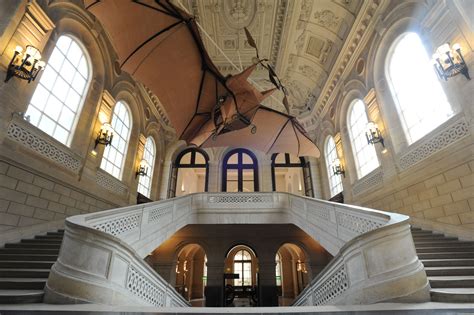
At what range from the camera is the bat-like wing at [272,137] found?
14.7ft

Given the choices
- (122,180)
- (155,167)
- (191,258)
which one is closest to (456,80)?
(122,180)

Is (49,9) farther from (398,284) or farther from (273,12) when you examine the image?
(398,284)

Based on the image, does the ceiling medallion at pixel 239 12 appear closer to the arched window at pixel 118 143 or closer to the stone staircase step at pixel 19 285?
the arched window at pixel 118 143

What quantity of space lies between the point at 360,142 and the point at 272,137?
139 inches

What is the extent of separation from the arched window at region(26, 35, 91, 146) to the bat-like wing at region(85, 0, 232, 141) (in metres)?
2.50

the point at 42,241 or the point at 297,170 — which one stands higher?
the point at 297,170

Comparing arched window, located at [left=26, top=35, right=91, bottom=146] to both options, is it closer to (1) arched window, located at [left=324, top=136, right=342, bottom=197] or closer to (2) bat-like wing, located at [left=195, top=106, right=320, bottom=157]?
(2) bat-like wing, located at [left=195, top=106, right=320, bottom=157]

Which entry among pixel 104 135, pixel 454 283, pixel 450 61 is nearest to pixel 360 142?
pixel 450 61

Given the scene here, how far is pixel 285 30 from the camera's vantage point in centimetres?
696

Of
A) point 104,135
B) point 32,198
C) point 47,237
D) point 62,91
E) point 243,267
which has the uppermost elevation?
point 62,91

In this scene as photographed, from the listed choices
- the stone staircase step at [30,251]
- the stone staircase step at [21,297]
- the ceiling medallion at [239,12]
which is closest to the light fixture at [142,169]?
the stone staircase step at [30,251]

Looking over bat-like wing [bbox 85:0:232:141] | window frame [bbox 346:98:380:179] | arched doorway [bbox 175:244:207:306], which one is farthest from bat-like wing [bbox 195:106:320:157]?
arched doorway [bbox 175:244:207:306]

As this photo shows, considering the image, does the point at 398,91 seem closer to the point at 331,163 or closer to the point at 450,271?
the point at 331,163

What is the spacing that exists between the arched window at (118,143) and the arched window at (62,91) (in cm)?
120
